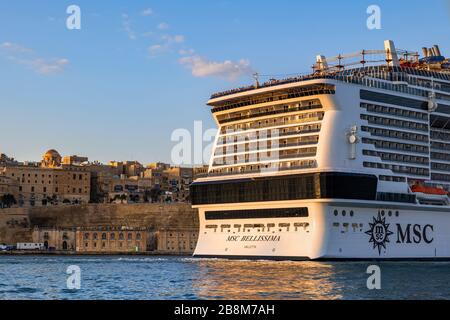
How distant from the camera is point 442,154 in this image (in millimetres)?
71125

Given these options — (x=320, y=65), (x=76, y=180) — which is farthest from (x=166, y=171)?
(x=320, y=65)

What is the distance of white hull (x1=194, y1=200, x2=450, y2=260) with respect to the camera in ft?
189

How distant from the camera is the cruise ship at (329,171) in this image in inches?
2298

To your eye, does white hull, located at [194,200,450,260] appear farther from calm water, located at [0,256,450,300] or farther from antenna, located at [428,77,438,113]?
antenna, located at [428,77,438,113]

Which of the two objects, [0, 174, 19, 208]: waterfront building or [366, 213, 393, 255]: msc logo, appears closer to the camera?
[366, 213, 393, 255]: msc logo

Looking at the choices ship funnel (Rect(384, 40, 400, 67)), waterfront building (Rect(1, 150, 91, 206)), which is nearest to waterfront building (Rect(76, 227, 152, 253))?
waterfront building (Rect(1, 150, 91, 206))

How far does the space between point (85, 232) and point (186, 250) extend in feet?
53.0

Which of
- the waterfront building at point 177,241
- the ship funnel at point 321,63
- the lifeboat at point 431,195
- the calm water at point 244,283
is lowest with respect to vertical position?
the calm water at point 244,283

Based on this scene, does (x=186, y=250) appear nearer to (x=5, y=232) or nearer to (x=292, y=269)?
(x=5, y=232)

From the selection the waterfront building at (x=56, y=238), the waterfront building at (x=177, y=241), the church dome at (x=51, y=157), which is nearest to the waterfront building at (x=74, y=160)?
the church dome at (x=51, y=157)

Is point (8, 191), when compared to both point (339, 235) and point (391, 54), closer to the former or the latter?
point (391, 54)

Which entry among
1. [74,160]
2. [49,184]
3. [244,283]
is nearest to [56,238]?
[49,184]

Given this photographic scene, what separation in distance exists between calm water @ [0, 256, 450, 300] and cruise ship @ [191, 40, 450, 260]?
307 centimetres

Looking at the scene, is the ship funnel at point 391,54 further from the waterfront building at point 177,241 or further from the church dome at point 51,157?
the church dome at point 51,157
